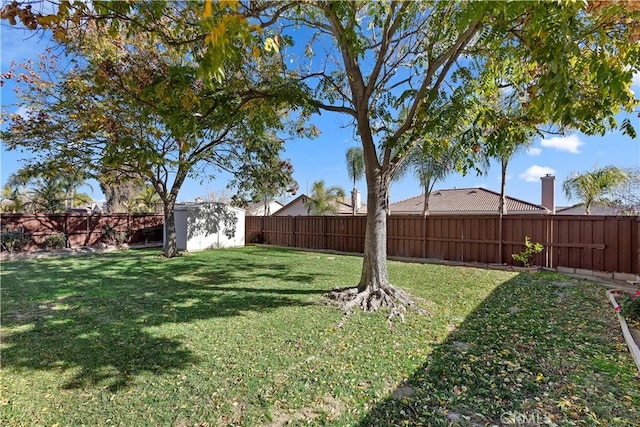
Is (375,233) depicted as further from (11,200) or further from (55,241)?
(11,200)

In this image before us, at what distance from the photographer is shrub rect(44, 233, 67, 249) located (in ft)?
43.7

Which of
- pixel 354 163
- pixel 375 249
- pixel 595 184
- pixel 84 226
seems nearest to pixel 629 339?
pixel 375 249

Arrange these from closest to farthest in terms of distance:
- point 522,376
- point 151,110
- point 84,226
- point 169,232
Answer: point 522,376
point 151,110
point 169,232
point 84,226

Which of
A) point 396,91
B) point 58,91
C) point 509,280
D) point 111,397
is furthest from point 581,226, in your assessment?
point 58,91

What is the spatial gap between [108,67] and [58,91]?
6.52 metres

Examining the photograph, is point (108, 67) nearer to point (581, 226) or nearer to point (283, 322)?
point (283, 322)

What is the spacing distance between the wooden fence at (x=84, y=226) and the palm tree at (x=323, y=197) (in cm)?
914

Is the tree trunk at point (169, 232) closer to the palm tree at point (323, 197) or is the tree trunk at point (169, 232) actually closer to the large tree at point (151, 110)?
the large tree at point (151, 110)

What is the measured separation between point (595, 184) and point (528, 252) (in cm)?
657

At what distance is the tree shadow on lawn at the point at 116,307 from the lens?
11.0ft

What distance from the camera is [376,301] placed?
5227 mm

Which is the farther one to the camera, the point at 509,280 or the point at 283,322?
the point at 509,280

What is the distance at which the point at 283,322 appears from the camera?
14.9ft

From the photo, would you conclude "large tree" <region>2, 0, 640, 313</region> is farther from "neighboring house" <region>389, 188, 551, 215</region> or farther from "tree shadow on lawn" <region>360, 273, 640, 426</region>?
"neighboring house" <region>389, 188, 551, 215</region>
